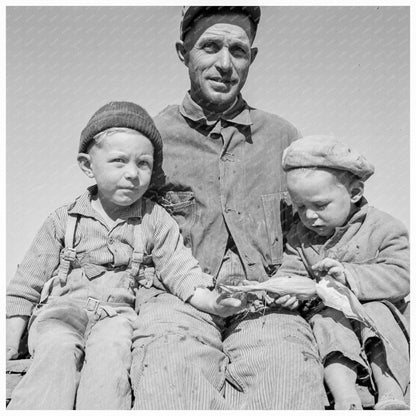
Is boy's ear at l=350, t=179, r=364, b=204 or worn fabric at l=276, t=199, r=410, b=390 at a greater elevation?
boy's ear at l=350, t=179, r=364, b=204

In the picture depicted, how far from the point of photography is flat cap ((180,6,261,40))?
11.9 ft

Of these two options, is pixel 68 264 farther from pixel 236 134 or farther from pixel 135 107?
pixel 236 134

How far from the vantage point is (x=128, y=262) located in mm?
3203

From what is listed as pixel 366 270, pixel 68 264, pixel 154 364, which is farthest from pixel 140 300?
pixel 366 270

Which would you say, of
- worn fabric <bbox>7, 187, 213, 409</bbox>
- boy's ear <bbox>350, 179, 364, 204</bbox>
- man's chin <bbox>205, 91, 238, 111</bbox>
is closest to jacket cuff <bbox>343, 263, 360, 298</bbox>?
boy's ear <bbox>350, 179, 364, 204</bbox>

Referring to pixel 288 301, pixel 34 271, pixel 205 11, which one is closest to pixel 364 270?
pixel 288 301

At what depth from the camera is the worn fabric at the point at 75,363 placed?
2.49m

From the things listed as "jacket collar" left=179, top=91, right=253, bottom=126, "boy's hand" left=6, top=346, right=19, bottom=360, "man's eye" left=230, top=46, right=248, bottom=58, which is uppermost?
"man's eye" left=230, top=46, right=248, bottom=58

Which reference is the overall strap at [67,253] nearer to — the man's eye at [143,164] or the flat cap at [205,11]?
the man's eye at [143,164]

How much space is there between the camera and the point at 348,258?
3123mm

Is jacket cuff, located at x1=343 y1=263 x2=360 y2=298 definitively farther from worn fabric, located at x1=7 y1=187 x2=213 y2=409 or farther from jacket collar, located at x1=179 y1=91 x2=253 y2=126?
jacket collar, located at x1=179 y1=91 x2=253 y2=126

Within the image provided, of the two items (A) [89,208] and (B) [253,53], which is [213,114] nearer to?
(B) [253,53]

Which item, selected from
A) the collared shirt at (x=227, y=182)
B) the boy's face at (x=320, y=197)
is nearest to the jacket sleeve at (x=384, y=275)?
the boy's face at (x=320, y=197)

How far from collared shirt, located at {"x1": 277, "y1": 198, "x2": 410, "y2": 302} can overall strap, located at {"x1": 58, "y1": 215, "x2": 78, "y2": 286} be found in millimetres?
1076
